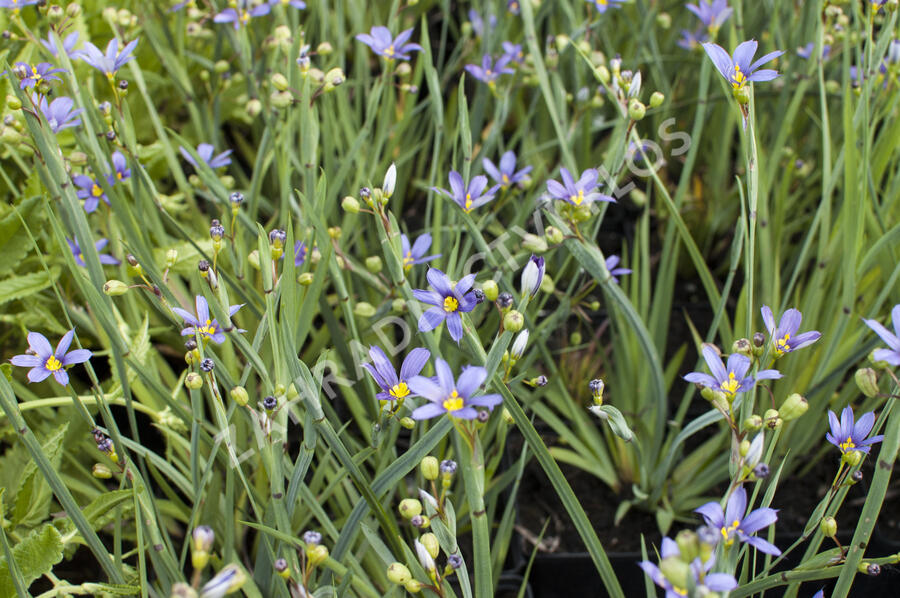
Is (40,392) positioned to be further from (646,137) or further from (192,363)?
(646,137)

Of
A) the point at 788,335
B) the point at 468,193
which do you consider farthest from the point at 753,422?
the point at 468,193

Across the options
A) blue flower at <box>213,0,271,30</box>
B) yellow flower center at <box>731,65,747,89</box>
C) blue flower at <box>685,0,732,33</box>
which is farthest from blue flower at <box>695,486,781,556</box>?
blue flower at <box>213,0,271,30</box>

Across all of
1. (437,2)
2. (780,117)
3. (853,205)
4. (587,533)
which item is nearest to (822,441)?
(853,205)

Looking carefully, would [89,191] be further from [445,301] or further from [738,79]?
[738,79]

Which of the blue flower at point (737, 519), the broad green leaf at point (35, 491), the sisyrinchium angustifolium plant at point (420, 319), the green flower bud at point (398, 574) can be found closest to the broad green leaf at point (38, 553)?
the sisyrinchium angustifolium plant at point (420, 319)

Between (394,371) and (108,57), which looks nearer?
(394,371)

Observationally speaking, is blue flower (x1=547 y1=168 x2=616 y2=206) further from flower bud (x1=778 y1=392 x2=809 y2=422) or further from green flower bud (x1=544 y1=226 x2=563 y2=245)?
flower bud (x1=778 y1=392 x2=809 y2=422)

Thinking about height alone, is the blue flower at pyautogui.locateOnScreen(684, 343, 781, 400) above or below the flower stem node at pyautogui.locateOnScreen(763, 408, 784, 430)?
above
